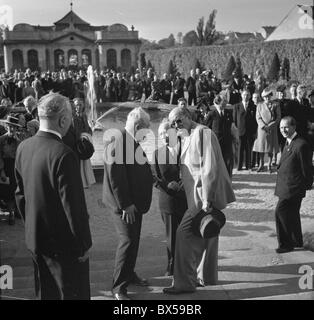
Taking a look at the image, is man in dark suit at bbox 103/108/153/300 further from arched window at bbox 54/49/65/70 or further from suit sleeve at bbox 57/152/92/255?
arched window at bbox 54/49/65/70

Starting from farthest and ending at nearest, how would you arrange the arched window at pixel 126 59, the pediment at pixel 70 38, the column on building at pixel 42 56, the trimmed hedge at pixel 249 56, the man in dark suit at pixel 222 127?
the pediment at pixel 70 38, the column on building at pixel 42 56, the arched window at pixel 126 59, the trimmed hedge at pixel 249 56, the man in dark suit at pixel 222 127

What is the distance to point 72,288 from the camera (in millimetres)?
3846

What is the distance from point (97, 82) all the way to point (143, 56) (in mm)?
20245

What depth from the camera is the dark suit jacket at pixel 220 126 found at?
9.98 meters

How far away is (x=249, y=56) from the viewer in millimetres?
35031

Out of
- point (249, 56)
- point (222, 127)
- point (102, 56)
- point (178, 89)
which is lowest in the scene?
point (222, 127)

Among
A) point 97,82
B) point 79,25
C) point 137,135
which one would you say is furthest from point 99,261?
point 79,25

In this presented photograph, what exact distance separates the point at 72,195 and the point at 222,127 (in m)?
6.77

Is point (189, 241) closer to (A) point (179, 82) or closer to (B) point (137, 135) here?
(B) point (137, 135)

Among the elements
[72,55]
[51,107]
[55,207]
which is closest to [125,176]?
[55,207]

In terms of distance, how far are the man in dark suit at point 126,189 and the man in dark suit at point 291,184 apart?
2.15 metres

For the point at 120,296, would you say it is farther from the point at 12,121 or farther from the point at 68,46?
the point at 68,46

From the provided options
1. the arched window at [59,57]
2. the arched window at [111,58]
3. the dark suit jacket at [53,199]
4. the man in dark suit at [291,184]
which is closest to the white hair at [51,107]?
the dark suit jacket at [53,199]

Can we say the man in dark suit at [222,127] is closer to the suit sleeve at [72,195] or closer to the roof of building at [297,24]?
the suit sleeve at [72,195]
